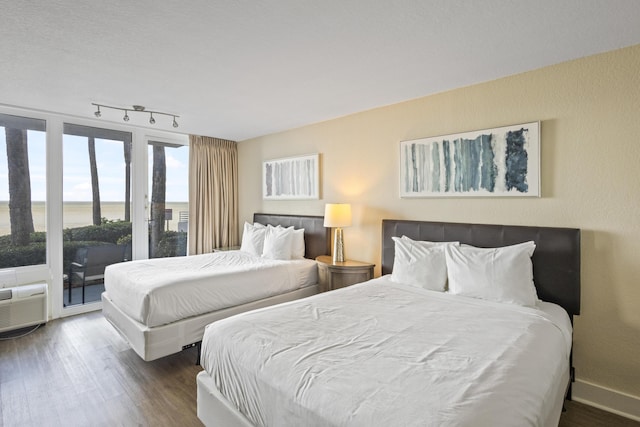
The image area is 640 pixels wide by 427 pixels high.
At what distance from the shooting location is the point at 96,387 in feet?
8.00

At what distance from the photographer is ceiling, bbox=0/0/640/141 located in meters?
1.76

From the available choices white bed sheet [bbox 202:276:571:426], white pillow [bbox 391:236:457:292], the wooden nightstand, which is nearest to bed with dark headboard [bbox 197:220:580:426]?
white bed sheet [bbox 202:276:571:426]

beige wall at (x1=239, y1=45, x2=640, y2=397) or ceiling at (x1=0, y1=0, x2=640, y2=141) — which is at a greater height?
ceiling at (x1=0, y1=0, x2=640, y2=141)

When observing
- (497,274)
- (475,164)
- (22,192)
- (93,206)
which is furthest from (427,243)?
(22,192)

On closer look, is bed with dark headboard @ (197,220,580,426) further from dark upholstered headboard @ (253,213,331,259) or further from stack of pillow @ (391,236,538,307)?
dark upholstered headboard @ (253,213,331,259)

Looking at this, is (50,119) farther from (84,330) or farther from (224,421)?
(224,421)

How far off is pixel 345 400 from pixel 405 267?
176cm

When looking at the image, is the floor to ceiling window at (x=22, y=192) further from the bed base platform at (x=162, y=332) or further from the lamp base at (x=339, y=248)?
the lamp base at (x=339, y=248)

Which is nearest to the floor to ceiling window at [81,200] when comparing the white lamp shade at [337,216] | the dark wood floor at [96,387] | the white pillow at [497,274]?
the dark wood floor at [96,387]

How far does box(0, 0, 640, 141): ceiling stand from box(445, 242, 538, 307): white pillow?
4.76ft

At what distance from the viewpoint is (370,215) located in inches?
143

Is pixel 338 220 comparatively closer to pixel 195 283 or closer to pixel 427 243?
pixel 427 243

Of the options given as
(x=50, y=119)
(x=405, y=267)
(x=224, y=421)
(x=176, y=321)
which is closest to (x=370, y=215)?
(x=405, y=267)

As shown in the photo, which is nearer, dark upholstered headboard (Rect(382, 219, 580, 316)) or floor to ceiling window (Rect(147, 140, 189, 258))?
dark upholstered headboard (Rect(382, 219, 580, 316))
